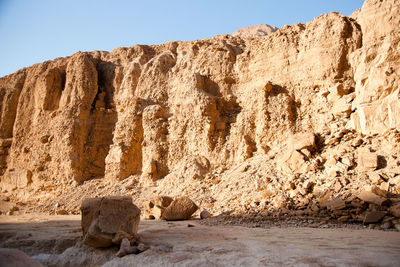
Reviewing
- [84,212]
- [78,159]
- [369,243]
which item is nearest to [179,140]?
[78,159]

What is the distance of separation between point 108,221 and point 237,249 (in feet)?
7.86

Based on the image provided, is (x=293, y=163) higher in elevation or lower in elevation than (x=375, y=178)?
higher

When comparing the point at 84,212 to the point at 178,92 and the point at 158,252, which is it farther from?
the point at 178,92

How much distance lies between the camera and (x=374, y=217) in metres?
6.09

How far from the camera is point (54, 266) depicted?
487cm

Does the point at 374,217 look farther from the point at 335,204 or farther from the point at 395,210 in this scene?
the point at 335,204

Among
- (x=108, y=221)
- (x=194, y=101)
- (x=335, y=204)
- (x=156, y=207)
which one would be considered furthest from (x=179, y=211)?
(x=194, y=101)


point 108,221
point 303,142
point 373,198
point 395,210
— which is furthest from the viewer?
point 303,142

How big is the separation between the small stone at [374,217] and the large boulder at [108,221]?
195 inches

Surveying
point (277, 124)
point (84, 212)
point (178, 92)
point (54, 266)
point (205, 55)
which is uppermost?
point (205, 55)

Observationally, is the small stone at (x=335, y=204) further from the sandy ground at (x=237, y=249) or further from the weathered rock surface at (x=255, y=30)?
the weathered rock surface at (x=255, y=30)

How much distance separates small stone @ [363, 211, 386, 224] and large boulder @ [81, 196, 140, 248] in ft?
16.3

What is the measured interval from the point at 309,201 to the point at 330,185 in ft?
2.47

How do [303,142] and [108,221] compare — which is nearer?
[108,221]
